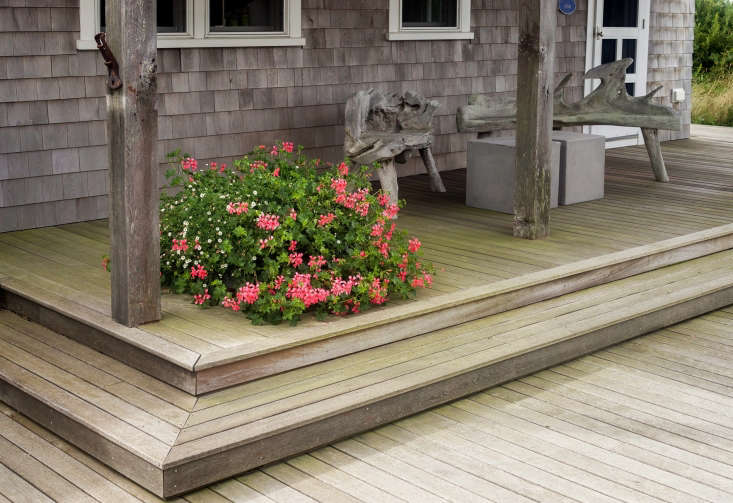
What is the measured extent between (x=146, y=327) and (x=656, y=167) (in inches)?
190

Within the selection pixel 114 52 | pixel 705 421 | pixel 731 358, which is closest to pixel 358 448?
pixel 705 421

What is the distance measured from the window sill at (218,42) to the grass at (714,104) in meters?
8.27

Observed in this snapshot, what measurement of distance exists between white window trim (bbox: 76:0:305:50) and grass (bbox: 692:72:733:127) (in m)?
8.23

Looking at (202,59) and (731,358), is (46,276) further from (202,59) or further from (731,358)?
(731,358)

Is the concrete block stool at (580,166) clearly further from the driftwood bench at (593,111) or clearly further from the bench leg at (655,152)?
the bench leg at (655,152)

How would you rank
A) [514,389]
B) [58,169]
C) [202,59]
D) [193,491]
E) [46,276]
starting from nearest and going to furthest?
[193,491]
[514,389]
[46,276]
[58,169]
[202,59]

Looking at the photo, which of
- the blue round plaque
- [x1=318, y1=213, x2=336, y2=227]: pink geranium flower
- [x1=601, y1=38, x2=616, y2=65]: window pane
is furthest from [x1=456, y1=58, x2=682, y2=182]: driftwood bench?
[x1=318, y1=213, x2=336, y2=227]: pink geranium flower

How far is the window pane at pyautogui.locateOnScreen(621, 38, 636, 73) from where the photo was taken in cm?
953

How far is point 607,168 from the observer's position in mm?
8203

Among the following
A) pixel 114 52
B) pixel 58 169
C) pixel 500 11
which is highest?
pixel 500 11

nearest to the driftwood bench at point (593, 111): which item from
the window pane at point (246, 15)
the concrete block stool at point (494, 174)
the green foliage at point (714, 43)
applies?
the concrete block stool at point (494, 174)

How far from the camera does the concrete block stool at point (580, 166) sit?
648 centimetres

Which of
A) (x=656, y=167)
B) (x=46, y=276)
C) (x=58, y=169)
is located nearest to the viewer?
(x=46, y=276)

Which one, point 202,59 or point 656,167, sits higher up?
point 202,59
